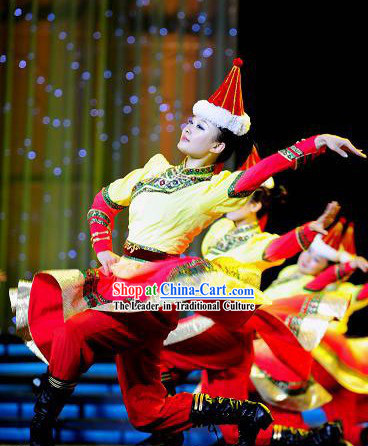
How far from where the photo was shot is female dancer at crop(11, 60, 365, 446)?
104 inches

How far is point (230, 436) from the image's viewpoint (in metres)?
3.33

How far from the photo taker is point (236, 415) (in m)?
2.80

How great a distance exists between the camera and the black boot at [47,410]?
2.60m

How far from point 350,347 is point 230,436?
892mm

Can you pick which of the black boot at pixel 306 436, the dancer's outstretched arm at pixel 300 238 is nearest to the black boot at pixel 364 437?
the black boot at pixel 306 436

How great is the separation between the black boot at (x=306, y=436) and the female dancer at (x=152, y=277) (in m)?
0.41

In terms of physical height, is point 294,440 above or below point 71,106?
below

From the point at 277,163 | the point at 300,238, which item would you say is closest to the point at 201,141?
the point at 277,163

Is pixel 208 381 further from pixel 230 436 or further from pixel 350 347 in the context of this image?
pixel 350 347

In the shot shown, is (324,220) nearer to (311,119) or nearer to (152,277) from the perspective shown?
(152,277)

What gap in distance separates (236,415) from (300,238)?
0.91 metres

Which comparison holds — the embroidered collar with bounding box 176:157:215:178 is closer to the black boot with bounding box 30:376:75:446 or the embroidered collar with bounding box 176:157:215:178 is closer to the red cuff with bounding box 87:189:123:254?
the red cuff with bounding box 87:189:123:254

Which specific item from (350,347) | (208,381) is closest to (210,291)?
(208,381)

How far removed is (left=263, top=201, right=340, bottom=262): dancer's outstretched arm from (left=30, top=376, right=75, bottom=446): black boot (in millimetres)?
1270
